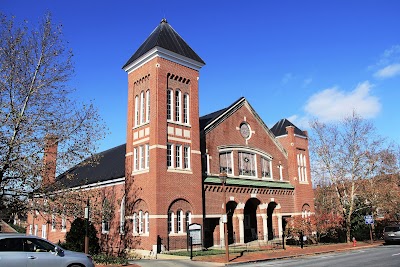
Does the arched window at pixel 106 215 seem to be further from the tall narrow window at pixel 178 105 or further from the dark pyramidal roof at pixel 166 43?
the dark pyramidal roof at pixel 166 43

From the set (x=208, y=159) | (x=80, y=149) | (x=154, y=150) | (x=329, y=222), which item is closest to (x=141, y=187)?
(x=154, y=150)

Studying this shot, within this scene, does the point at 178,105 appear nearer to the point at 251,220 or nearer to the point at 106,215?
the point at 106,215

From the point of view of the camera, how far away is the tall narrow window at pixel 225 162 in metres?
31.2

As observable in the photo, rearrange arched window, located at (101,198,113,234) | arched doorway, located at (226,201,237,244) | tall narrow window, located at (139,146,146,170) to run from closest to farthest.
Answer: tall narrow window, located at (139,146,146,170) < arched window, located at (101,198,113,234) < arched doorway, located at (226,201,237,244)

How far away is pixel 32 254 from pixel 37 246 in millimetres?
362

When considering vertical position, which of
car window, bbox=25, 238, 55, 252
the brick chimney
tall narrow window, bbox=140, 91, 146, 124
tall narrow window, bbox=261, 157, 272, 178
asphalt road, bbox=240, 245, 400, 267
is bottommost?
asphalt road, bbox=240, 245, 400, 267

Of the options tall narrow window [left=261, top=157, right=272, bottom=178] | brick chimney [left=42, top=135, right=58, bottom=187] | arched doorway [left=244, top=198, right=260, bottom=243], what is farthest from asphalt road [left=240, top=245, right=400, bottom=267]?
tall narrow window [left=261, top=157, right=272, bottom=178]

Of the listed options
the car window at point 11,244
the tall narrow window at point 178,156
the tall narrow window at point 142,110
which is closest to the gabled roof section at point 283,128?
the tall narrow window at point 178,156

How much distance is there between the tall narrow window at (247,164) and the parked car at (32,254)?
22521 millimetres

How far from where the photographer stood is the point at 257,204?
111 ft

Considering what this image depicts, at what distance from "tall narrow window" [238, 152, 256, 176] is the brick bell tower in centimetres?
629

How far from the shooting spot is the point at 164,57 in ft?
89.5

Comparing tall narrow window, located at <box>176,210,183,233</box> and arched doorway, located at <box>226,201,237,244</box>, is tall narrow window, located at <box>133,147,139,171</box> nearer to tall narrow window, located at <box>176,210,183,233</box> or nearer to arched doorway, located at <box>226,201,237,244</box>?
tall narrow window, located at <box>176,210,183,233</box>

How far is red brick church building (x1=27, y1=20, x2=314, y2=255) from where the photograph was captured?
25253mm
